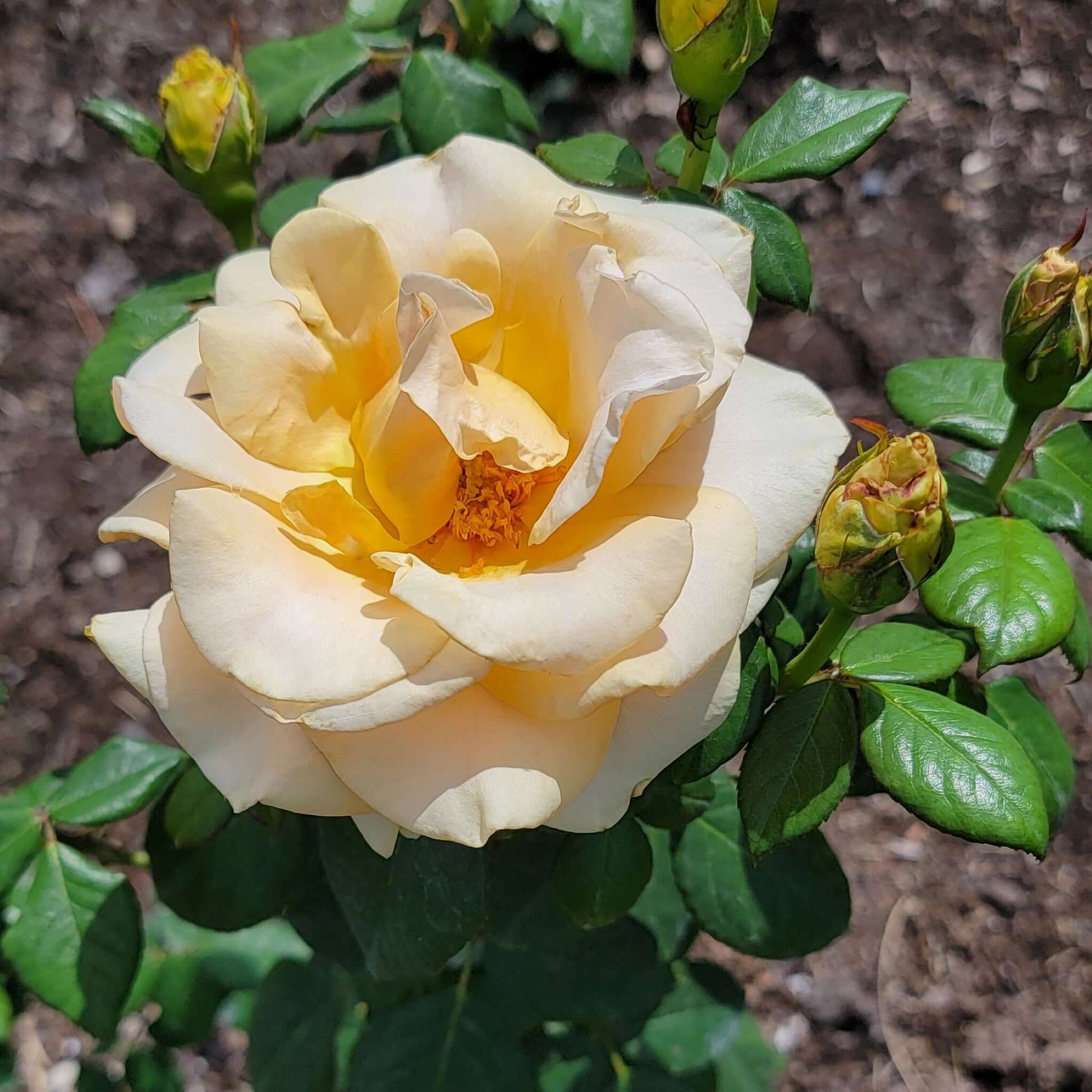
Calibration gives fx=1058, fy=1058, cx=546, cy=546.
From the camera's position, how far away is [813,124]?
95cm

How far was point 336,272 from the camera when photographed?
799 millimetres

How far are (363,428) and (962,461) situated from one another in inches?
25.7

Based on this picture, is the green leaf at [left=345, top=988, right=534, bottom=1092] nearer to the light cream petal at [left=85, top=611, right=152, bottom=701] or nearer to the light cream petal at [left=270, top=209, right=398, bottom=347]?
the light cream petal at [left=85, top=611, right=152, bottom=701]

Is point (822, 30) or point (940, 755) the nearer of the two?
point (940, 755)

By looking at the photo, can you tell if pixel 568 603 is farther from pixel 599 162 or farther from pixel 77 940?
pixel 77 940

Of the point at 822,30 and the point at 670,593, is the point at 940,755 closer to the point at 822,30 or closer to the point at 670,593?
the point at 670,593

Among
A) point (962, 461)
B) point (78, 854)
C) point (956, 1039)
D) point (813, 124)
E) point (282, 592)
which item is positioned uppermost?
point (813, 124)

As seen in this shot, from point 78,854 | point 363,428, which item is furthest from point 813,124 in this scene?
point 78,854

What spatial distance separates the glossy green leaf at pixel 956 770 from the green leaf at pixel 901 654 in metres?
0.02

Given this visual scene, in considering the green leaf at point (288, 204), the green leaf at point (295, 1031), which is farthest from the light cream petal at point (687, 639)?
the green leaf at point (295, 1031)

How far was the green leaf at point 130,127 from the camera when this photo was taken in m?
1.11

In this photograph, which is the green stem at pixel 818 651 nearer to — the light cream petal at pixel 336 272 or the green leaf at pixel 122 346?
the light cream petal at pixel 336 272

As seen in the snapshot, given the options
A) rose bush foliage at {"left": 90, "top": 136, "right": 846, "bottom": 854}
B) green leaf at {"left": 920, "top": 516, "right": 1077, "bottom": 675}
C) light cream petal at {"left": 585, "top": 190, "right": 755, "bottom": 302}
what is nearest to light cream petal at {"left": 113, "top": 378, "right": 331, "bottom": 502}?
rose bush foliage at {"left": 90, "top": 136, "right": 846, "bottom": 854}

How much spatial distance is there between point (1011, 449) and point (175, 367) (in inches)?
29.0
